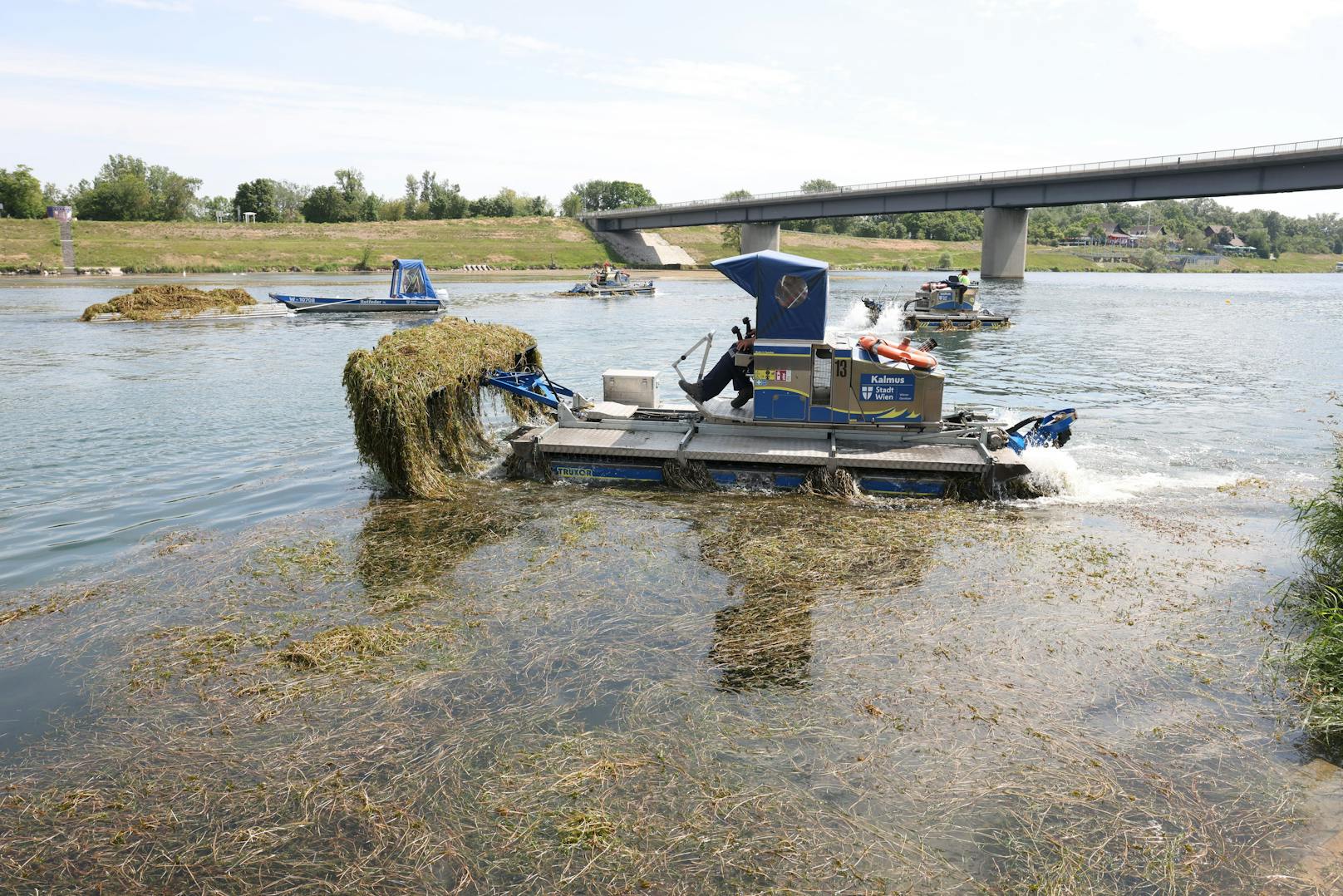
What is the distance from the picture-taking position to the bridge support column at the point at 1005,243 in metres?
80.1

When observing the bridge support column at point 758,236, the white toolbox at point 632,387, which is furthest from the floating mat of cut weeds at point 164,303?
the bridge support column at point 758,236

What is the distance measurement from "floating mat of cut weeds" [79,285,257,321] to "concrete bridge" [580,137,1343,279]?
53.8 m

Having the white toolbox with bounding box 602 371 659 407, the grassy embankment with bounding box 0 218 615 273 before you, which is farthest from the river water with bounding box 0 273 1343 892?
the grassy embankment with bounding box 0 218 615 273

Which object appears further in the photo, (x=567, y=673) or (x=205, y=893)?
(x=567, y=673)

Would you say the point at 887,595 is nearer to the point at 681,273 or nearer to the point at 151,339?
the point at 151,339

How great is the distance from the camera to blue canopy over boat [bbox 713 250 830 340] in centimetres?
1360

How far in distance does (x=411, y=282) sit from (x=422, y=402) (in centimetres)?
3968

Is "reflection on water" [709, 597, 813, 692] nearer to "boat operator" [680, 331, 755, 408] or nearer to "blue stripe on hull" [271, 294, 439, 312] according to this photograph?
"boat operator" [680, 331, 755, 408]

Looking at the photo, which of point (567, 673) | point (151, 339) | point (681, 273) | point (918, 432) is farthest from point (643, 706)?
point (681, 273)

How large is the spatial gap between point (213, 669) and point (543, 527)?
4.87 meters

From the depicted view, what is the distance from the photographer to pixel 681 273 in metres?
102

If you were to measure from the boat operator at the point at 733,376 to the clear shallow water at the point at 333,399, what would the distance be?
16.2 ft

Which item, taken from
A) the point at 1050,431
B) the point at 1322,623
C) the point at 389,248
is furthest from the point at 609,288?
the point at 1322,623

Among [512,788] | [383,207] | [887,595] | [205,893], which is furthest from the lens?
[383,207]
